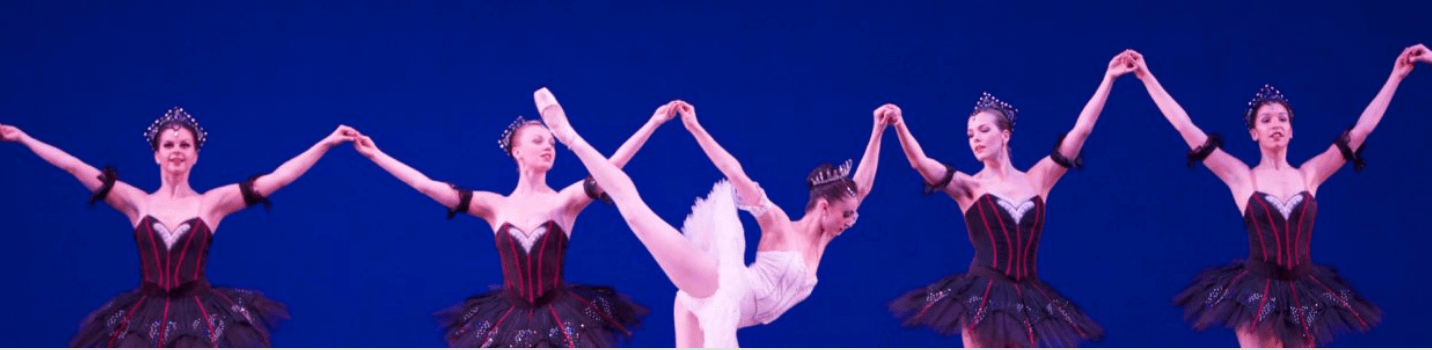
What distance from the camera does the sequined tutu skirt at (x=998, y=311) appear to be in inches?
183

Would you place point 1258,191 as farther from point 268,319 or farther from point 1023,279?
point 268,319

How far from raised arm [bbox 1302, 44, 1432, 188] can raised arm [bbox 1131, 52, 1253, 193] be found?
0.23 m

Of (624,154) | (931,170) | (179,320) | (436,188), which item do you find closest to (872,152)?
(931,170)

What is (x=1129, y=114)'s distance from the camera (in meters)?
6.19

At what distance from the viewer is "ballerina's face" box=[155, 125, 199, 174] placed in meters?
4.80

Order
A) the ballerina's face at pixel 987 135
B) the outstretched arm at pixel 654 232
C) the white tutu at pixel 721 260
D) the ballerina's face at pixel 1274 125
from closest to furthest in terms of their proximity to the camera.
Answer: the outstretched arm at pixel 654 232
the white tutu at pixel 721 260
the ballerina's face at pixel 987 135
the ballerina's face at pixel 1274 125

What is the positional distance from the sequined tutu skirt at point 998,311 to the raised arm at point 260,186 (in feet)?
6.11

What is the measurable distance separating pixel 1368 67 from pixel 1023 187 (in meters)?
2.13

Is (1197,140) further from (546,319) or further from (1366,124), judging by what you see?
(546,319)

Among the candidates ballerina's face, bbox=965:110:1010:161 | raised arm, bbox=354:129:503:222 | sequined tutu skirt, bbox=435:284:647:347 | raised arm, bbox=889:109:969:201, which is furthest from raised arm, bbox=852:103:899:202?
raised arm, bbox=354:129:503:222

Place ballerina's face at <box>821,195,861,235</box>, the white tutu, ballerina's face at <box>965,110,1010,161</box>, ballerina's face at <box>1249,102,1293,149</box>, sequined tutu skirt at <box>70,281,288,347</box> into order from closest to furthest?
the white tutu
sequined tutu skirt at <box>70,281,288,347</box>
ballerina's face at <box>821,195,861,235</box>
ballerina's face at <box>965,110,1010,161</box>
ballerina's face at <box>1249,102,1293,149</box>

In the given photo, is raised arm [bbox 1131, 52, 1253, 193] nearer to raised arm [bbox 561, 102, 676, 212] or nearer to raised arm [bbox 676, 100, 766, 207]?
raised arm [bbox 676, 100, 766, 207]

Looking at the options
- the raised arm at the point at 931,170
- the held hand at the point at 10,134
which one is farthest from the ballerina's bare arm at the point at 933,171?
the held hand at the point at 10,134

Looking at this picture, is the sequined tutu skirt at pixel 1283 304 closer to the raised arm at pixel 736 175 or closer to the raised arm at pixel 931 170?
the raised arm at pixel 931 170
